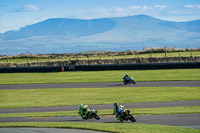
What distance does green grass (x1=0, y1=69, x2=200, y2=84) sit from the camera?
164ft

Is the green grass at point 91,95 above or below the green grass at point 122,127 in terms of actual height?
above

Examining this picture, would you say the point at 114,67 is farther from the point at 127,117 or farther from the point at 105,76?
the point at 127,117

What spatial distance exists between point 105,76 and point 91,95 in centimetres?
1780

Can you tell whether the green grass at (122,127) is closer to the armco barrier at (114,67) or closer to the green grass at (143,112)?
the green grass at (143,112)

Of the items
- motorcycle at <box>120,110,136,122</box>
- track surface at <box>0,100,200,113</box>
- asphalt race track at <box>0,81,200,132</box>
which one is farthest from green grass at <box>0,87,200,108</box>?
motorcycle at <box>120,110,136,122</box>

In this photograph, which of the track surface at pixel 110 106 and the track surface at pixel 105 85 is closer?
the track surface at pixel 110 106

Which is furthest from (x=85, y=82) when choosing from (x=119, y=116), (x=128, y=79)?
(x=119, y=116)

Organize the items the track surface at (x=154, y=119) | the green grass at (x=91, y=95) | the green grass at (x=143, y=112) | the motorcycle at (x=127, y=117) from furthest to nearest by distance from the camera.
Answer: the green grass at (x=91, y=95) → the green grass at (x=143, y=112) → the motorcycle at (x=127, y=117) → the track surface at (x=154, y=119)

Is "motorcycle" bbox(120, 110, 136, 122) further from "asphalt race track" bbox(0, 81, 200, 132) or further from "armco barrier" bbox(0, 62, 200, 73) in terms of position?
"armco barrier" bbox(0, 62, 200, 73)

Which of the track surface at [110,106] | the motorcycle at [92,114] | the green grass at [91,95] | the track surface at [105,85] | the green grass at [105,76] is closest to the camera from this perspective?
the motorcycle at [92,114]

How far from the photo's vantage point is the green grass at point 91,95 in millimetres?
33219

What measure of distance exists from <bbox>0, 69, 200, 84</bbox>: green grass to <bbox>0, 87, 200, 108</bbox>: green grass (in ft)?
28.4

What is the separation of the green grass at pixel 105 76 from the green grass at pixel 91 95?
865 centimetres

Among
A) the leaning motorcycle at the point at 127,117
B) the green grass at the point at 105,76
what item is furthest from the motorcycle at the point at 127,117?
the green grass at the point at 105,76
